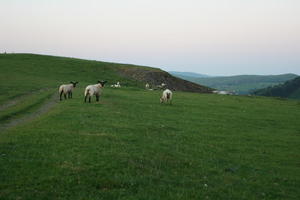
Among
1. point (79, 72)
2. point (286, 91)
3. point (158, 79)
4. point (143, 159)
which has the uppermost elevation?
point (79, 72)

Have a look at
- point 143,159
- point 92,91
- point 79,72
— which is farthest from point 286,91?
point 143,159

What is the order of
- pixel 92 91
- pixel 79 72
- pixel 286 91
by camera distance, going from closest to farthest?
1. pixel 92 91
2. pixel 79 72
3. pixel 286 91

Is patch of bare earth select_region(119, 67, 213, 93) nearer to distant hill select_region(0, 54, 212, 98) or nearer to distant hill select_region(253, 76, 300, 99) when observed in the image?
distant hill select_region(0, 54, 212, 98)

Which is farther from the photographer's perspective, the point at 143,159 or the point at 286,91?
the point at 286,91

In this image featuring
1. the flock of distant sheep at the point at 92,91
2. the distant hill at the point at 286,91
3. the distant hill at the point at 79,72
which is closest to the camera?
the flock of distant sheep at the point at 92,91

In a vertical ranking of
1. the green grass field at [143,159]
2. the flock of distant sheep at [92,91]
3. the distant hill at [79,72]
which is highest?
the distant hill at [79,72]

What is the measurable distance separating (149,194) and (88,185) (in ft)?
6.34

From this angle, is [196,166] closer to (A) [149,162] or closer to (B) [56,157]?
(A) [149,162]

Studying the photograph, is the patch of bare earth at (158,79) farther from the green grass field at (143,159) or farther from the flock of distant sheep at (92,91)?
the green grass field at (143,159)

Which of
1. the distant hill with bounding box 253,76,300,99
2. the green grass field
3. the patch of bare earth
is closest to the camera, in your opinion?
the green grass field

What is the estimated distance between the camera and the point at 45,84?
2056 inches

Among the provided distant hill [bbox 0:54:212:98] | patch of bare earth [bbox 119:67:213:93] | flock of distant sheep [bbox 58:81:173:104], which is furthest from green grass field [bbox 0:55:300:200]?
patch of bare earth [bbox 119:67:213:93]

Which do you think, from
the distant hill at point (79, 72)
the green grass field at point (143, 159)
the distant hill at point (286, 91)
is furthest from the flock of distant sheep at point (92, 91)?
the distant hill at point (286, 91)

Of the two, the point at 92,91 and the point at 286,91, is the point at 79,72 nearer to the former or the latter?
the point at 92,91
